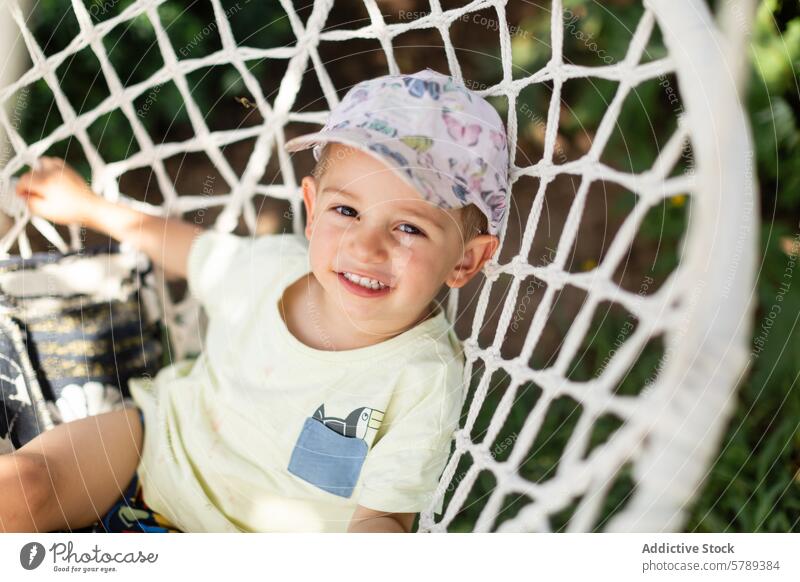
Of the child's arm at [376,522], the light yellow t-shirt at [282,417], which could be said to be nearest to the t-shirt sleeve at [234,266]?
the light yellow t-shirt at [282,417]

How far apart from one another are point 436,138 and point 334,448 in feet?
0.97

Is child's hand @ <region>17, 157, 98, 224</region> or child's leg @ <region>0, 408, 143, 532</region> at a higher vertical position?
child's hand @ <region>17, 157, 98, 224</region>


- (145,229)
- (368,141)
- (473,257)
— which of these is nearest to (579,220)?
(473,257)

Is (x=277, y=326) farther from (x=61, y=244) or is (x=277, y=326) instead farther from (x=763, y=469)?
A: (x=763, y=469)

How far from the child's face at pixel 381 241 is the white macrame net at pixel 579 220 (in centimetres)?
6

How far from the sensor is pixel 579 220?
65 centimetres

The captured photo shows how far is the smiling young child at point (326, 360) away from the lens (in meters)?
0.61

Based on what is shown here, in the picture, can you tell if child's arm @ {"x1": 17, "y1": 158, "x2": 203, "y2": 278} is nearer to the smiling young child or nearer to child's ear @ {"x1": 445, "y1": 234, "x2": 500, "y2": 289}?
the smiling young child

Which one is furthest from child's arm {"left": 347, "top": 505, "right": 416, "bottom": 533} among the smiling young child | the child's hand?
the child's hand

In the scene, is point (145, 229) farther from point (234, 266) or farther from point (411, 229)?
point (411, 229)

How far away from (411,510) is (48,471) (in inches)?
13.3

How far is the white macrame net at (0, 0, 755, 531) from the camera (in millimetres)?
602

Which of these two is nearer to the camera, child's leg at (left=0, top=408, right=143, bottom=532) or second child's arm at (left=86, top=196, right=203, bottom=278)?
child's leg at (left=0, top=408, right=143, bottom=532)

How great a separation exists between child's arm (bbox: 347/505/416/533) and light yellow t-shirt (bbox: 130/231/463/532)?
1 cm
